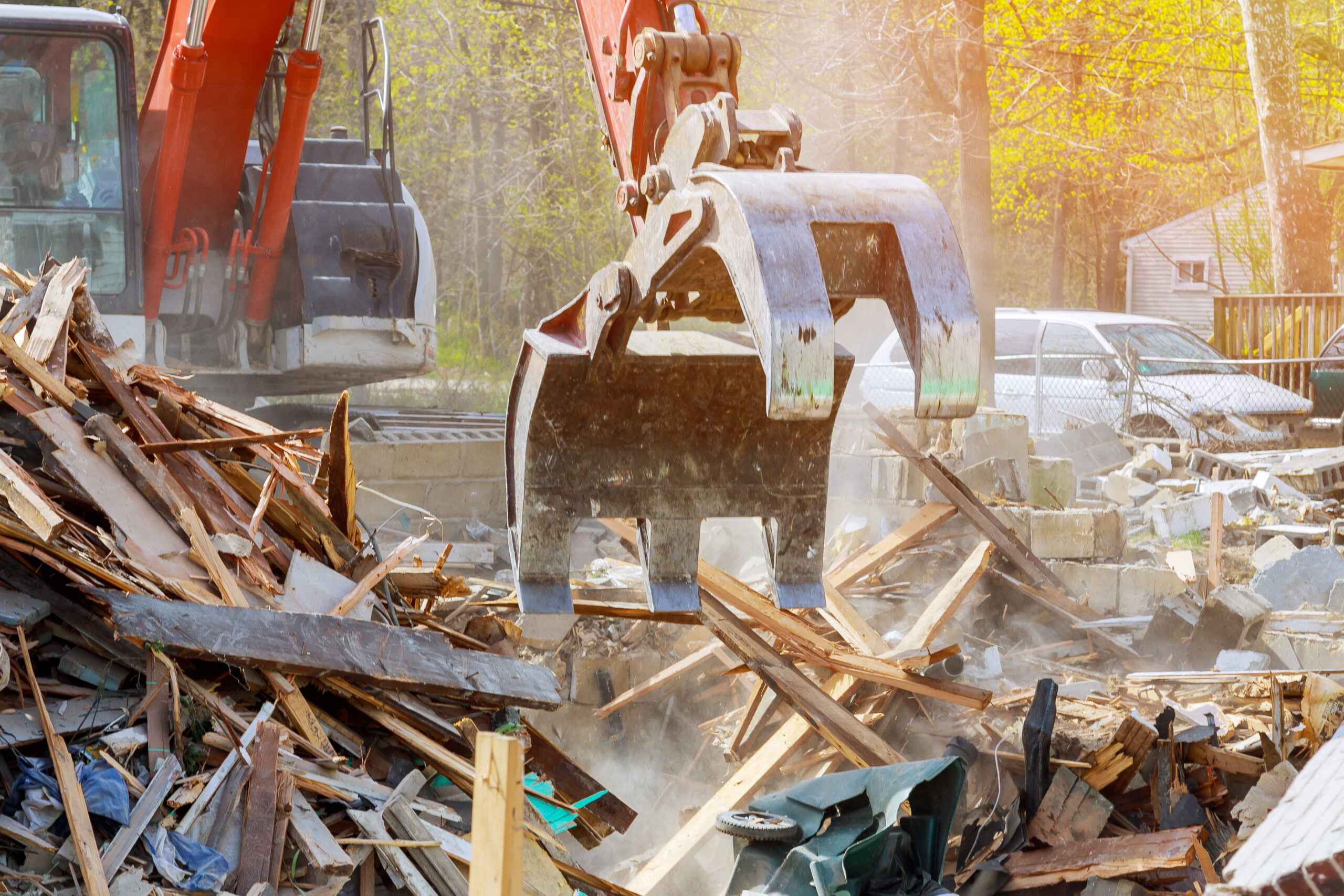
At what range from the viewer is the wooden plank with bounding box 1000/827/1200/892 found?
416cm

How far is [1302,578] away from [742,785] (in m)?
4.38

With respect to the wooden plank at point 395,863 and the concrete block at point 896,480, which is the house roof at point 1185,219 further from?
the wooden plank at point 395,863

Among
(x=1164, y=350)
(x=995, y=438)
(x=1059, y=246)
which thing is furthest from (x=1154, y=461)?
(x=1059, y=246)

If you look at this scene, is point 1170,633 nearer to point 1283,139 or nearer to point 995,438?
point 995,438

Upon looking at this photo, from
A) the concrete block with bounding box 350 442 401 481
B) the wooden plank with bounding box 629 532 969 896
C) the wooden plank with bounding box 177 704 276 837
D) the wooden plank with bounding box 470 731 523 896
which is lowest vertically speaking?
the wooden plank with bounding box 629 532 969 896

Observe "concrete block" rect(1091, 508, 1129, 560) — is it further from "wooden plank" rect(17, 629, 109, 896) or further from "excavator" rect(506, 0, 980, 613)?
"wooden plank" rect(17, 629, 109, 896)

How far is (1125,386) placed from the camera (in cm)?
1255

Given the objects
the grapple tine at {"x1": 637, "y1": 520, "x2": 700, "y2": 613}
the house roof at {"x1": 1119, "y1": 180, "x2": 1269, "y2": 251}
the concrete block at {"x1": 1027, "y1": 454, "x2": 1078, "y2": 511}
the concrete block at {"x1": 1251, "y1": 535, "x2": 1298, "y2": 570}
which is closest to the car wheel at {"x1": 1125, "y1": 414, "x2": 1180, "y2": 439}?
the concrete block at {"x1": 1251, "y1": 535, "x2": 1298, "y2": 570}

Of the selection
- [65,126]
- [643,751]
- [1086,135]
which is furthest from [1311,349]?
[65,126]

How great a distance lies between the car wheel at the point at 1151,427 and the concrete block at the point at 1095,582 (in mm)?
5658

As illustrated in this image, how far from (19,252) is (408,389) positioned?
10735mm

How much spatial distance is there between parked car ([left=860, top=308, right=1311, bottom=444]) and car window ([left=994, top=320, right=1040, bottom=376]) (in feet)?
0.06

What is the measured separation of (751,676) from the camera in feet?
19.6

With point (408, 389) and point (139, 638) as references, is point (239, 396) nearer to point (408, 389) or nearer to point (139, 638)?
point (139, 638)
